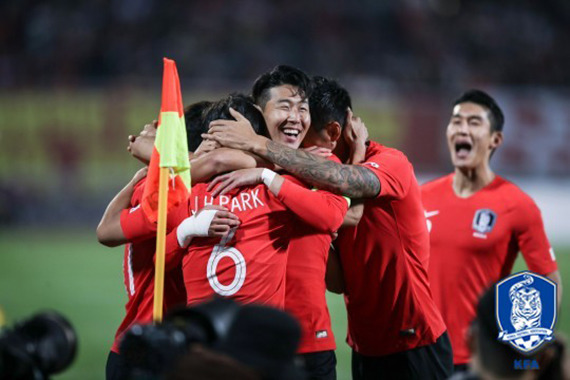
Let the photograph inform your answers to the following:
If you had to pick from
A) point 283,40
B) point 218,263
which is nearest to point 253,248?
point 218,263

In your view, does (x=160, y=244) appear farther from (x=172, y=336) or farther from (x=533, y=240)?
(x=533, y=240)

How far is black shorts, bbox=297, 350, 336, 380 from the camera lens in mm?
4695

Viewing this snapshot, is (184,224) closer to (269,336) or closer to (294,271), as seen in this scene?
(294,271)

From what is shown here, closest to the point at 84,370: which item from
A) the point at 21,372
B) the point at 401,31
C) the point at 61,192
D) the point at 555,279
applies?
the point at 555,279

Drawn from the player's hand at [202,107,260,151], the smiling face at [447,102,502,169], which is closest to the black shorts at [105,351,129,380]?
the player's hand at [202,107,260,151]

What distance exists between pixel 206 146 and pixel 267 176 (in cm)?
46

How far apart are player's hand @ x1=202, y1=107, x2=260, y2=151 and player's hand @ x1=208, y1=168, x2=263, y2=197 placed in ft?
0.54

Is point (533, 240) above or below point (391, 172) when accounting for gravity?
below

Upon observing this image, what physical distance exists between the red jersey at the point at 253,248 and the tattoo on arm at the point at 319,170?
0.12m

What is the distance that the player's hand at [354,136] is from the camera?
515cm

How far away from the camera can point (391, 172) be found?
4.96 m

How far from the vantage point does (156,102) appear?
19266 mm

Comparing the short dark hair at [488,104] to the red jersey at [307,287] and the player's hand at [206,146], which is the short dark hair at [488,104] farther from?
the player's hand at [206,146]

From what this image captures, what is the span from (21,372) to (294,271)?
196 cm
